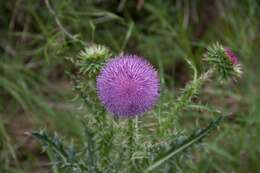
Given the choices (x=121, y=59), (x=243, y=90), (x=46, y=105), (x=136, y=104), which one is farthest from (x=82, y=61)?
(x=243, y=90)

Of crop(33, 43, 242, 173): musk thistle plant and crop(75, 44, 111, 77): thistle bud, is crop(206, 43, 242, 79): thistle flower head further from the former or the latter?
crop(75, 44, 111, 77): thistle bud

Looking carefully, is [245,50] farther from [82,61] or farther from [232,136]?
[82,61]

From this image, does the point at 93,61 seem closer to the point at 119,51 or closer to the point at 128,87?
the point at 128,87

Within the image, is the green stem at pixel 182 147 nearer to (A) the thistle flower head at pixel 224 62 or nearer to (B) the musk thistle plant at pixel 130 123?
(B) the musk thistle plant at pixel 130 123

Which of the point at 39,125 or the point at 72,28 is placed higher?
the point at 72,28

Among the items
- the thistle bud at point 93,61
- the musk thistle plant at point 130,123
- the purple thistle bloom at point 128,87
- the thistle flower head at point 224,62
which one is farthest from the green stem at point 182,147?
the thistle bud at point 93,61

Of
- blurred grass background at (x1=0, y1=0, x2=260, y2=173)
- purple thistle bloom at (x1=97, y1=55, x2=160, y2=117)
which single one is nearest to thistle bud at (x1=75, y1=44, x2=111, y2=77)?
purple thistle bloom at (x1=97, y1=55, x2=160, y2=117)
